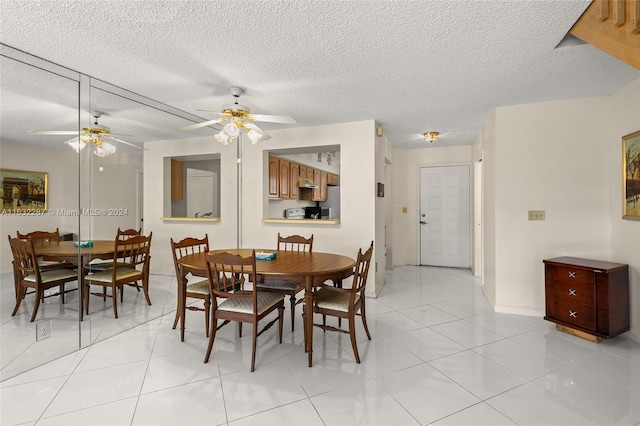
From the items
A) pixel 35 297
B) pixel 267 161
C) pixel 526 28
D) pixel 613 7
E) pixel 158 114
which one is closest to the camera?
pixel 613 7

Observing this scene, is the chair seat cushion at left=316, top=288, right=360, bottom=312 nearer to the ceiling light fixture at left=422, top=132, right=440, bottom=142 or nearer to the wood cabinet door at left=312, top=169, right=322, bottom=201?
the ceiling light fixture at left=422, top=132, right=440, bottom=142

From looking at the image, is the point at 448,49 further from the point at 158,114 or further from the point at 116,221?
the point at 116,221

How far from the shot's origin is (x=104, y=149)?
290 cm

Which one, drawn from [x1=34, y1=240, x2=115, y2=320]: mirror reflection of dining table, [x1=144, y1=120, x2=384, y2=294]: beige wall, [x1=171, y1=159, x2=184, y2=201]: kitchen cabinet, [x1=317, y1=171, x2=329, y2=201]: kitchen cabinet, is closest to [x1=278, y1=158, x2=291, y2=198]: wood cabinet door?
[x1=144, y1=120, x2=384, y2=294]: beige wall

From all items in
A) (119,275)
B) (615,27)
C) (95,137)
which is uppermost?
(615,27)

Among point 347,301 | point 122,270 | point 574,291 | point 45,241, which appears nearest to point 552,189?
Answer: point 574,291

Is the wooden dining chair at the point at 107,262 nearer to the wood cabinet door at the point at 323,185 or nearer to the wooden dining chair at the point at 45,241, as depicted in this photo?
the wooden dining chair at the point at 45,241

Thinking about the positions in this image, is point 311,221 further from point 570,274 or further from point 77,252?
point 570,274

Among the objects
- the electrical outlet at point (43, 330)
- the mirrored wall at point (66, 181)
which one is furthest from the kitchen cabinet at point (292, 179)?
the electrical outlet at point (43, 330)

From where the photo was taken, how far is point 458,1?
1.71 m

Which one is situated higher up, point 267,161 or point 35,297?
point 267,161

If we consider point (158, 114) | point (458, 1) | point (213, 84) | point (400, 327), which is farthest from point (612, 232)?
point (158, 114)

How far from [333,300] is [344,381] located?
613 mm

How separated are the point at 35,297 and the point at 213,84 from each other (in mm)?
2258
